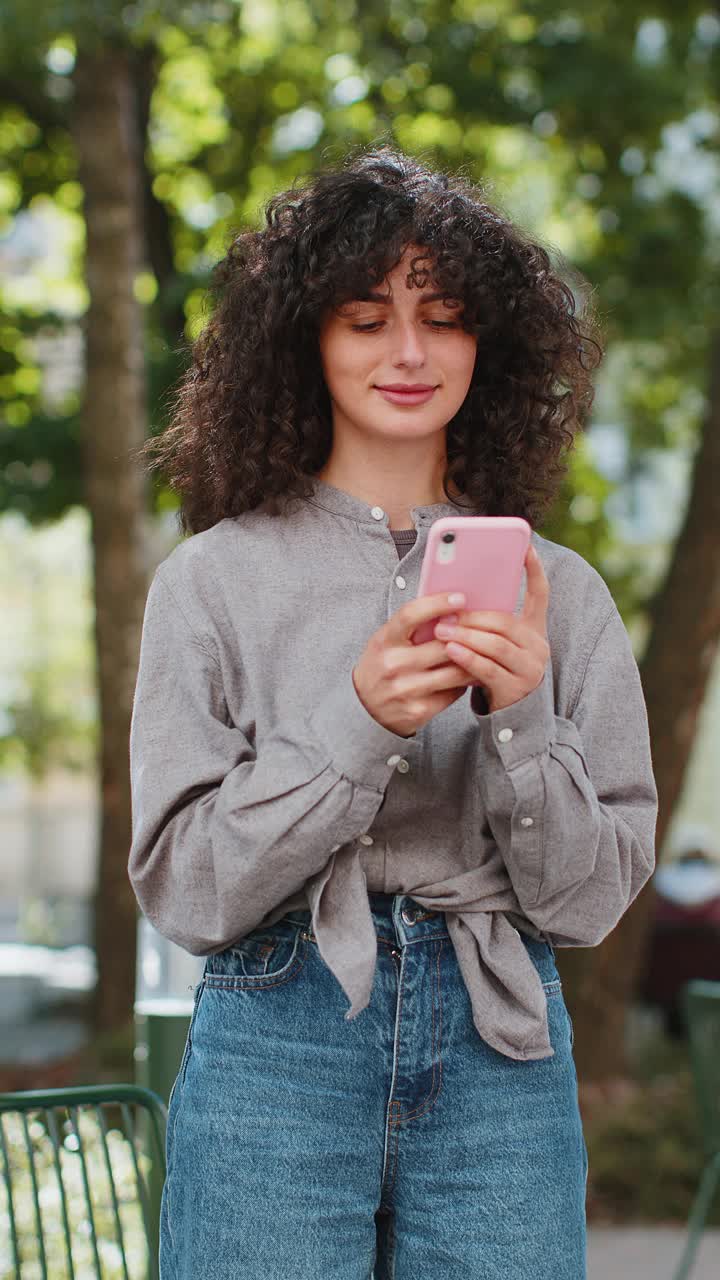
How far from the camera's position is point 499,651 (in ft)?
5.01

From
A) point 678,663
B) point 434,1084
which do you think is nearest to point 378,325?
point 434,1084

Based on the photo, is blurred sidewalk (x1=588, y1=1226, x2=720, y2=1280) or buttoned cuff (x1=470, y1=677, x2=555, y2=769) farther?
blurred sidewalk (x1=588, y1=1226, x2=720, y2=1280)

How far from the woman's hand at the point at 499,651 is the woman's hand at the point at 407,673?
→ 2cm

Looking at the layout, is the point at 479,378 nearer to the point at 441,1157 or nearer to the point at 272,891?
the point at 272,891

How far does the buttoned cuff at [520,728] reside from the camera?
1569mm

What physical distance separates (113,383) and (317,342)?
5.21 meters

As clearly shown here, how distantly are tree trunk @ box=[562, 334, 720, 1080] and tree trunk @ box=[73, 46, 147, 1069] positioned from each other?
2197 millimetres

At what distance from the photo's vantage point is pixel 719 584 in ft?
21.5

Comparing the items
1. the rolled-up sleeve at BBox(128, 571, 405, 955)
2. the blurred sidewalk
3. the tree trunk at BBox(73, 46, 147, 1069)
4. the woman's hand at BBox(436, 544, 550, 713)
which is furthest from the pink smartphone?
the tree trunk at BBox(73, 46, 147, 1069)

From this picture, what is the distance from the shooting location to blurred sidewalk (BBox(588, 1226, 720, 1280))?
504cm

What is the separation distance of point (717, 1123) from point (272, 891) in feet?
9.01

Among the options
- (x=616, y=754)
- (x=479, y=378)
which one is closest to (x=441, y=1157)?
(x=616, y=754)

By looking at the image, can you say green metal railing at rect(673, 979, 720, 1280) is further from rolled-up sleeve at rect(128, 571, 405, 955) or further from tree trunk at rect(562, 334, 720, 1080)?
rolled-up sleeve at rect(128, 571, 405, 955)

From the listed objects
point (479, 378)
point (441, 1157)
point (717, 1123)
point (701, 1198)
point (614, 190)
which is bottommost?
point (701, 1198)
